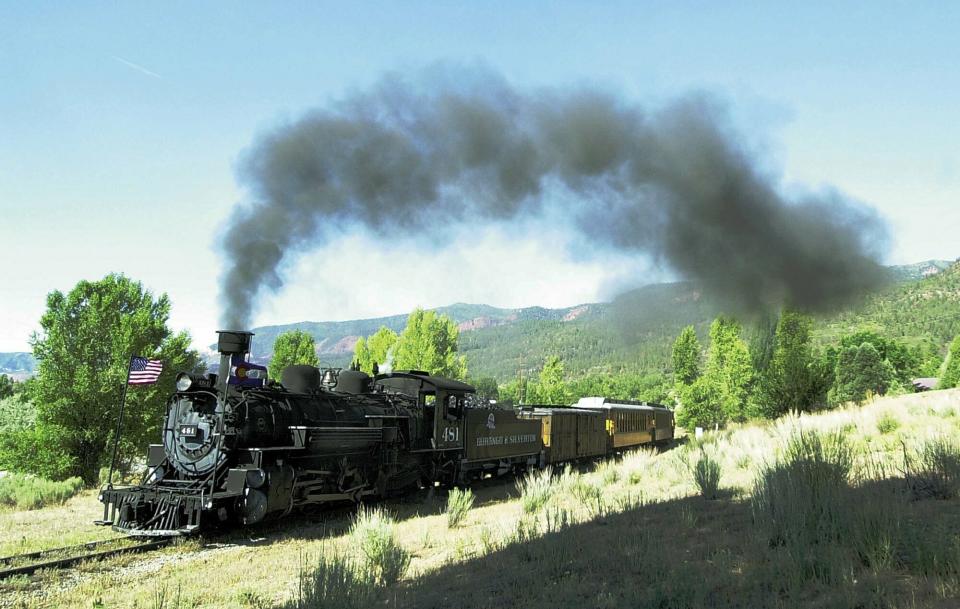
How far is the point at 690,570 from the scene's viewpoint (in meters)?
5.08

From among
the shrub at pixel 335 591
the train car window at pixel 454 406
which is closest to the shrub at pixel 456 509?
the train car window at pixel 454 406

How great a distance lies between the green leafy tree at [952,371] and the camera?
4584cm

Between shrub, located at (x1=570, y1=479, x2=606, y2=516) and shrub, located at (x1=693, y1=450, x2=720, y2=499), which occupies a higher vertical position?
shrub, located at (x1=693, y1=450, x2=720, y2=499)

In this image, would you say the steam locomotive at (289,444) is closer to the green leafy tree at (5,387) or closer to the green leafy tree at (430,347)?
the green leafy tree at (430,347)

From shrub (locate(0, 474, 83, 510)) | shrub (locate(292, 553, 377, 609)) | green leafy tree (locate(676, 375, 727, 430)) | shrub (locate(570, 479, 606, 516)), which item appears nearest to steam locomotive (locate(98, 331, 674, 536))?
shrub (locate(0, 474, 83, 510))

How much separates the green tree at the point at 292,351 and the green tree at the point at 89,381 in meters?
19.0

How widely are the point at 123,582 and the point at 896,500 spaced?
808 cm

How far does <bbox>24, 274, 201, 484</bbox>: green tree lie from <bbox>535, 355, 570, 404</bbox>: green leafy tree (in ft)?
97.4

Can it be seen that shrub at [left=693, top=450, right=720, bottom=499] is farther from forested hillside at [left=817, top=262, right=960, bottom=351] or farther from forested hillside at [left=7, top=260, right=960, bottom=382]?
forested hillside at [left=817, top=262, right=960, bottom=351]

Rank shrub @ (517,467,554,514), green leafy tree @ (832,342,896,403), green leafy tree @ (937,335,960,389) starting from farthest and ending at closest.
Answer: green leafy tree @ (832,342,896,403) < green leafy tree @ (937,335,960,389) < shrub @ (517,467,554,514)

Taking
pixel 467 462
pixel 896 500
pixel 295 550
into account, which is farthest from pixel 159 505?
pixel 896 500

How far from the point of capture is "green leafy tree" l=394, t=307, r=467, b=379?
132 ft

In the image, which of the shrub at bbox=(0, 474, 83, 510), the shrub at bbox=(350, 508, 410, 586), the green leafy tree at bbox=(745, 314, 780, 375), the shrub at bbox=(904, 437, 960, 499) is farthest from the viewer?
the shrub at bbox=(0, 474, 83, 510)

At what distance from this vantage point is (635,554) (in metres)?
5.72
